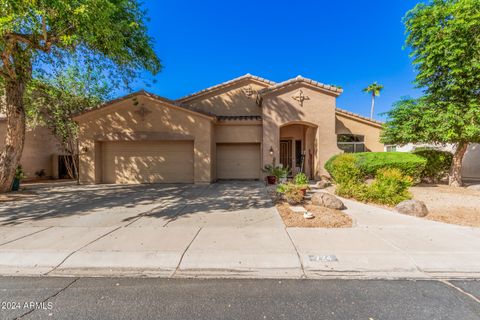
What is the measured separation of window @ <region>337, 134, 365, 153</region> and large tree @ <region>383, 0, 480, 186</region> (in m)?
3.23

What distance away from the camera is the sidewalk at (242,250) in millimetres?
3238

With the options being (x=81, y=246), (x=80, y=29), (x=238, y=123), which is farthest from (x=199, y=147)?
(x=81, y=246)

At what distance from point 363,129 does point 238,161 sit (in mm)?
8810

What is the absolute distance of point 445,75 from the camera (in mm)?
9492

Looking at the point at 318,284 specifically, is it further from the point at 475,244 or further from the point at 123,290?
the point at 475,244

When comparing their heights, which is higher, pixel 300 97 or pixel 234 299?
pixel 300 97

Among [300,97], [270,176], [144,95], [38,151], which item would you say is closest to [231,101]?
[300,97]

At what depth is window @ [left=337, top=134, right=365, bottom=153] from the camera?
13.8 m

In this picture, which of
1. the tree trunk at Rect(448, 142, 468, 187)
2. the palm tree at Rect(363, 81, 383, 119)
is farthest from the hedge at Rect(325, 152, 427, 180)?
the palm tree at Rect(363, 81, 383, 119)

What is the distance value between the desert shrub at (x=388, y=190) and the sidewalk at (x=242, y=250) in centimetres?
170

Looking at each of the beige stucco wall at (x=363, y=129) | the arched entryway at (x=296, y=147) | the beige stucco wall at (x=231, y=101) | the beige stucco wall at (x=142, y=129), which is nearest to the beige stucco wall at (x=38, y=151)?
the beige stucco wall at (x=142, y=129)

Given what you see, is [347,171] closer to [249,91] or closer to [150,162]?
[249,91]

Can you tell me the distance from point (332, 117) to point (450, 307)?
10904 millimetres

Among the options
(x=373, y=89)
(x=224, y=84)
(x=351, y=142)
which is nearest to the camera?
(x=351, y=142)
